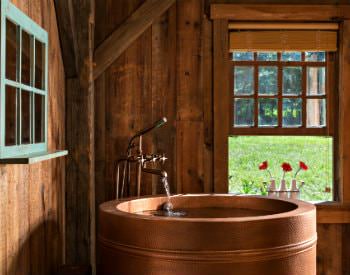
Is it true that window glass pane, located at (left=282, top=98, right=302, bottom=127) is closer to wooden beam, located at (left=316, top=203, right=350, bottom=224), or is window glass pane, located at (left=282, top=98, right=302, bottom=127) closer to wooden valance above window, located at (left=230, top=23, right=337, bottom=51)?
wooden valance above window, located at (left=230, top=23, right=337, bottom=51)

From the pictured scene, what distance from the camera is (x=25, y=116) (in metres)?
2.56

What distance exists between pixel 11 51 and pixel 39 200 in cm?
91

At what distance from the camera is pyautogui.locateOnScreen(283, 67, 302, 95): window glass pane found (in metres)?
4.26

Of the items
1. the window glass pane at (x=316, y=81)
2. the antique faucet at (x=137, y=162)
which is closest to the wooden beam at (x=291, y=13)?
the window glass pane at (x=316, y=81)

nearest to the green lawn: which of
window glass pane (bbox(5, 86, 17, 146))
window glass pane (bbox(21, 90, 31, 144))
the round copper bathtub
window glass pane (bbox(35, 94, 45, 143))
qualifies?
the round copper bathtub

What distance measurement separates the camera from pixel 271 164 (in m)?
5.28

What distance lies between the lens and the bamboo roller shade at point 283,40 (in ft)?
13.5

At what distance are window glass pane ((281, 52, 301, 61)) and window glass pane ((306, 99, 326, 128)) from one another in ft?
1.06

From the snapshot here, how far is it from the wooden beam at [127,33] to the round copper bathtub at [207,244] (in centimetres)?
123

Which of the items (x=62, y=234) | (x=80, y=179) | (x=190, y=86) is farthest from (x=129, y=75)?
(x=62, y=234)

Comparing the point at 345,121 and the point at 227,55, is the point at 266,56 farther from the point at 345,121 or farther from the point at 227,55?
the point at 345,121

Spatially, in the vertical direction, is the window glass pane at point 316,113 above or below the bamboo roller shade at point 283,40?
below

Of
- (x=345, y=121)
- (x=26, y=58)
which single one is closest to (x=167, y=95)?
(x=345, y=121)

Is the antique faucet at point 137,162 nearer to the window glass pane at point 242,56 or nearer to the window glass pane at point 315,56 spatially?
the window glass pane at point 242,56
